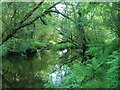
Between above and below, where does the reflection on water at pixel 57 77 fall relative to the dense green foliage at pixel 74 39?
below

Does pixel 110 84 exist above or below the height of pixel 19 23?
below

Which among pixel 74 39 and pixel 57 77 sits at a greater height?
pixel 74 39

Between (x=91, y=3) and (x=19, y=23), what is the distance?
→ 409 cm

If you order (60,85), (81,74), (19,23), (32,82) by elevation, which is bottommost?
(32,82)

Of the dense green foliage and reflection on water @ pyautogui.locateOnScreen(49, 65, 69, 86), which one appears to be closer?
the dense green foliage

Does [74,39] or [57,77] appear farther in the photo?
[74,39]

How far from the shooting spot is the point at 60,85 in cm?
554

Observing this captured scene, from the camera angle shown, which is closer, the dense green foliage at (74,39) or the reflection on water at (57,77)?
the dense green foliage at (74,39)

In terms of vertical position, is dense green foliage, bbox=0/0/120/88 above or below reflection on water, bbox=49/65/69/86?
above

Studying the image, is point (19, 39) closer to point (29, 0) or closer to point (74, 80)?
point (29, 0)

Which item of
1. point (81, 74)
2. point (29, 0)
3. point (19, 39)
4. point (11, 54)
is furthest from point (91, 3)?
point (11, 54)

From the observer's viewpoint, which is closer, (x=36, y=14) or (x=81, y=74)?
(x=81, y=74)

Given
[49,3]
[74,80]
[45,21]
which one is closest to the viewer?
[74,80]

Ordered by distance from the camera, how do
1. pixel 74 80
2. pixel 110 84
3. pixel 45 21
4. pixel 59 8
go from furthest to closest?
pixel 59 8
pixel 45 21
pixel 74 80
pixel 110 84
